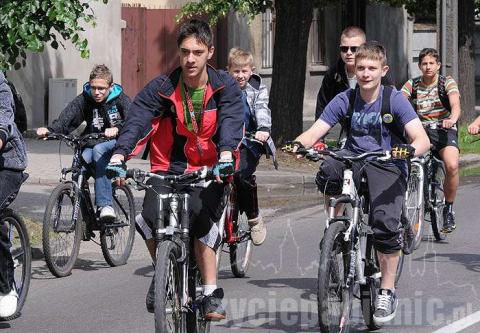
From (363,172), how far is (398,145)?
22.8 inches

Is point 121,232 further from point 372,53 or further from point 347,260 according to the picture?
point 347,260

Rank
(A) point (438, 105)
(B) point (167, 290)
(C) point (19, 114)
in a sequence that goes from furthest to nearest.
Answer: (A) point (438, 105) < (C) point (19, 114) < (B) point (167, 290)

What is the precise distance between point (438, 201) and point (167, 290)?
5.91 metres

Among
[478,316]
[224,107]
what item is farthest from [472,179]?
[224,107]

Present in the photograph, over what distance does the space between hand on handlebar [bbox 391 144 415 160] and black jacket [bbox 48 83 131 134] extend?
3.71 meters

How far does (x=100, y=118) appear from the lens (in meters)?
→ 10.6

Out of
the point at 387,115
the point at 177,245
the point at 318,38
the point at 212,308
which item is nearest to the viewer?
the point at 177,245

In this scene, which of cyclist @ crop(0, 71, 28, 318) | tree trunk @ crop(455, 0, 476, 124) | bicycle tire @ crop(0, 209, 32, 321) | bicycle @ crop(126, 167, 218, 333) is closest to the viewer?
bicycle @ crop(126, 167, 218, 333)

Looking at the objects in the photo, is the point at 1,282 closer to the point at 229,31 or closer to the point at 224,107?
the point at 224,107

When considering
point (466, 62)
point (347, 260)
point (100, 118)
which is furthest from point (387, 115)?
point (466, 62)

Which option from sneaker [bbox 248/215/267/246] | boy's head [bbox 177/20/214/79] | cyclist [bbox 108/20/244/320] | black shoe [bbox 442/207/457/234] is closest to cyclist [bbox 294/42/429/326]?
cyclist [bbox 108/20/244/320]

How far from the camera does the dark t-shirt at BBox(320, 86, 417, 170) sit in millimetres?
7914

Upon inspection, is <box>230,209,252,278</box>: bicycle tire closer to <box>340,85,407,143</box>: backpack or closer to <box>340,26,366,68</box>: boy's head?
<box>340,26,366,68</box>: boy's head

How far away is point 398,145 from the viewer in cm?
736
